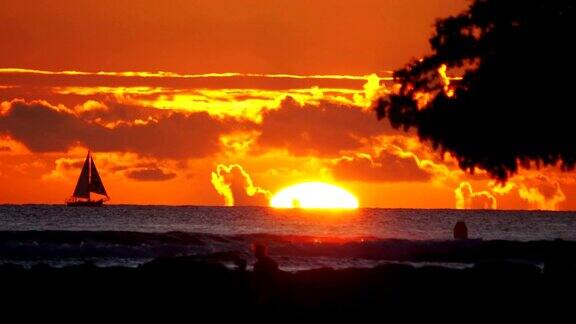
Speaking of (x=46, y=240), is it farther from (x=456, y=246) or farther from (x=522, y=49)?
(x=522, y=49)

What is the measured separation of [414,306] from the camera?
102 ft

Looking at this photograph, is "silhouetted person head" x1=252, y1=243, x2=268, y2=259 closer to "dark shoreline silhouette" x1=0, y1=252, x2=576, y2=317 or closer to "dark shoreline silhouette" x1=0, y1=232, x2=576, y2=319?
"dark shoreline silhouette" x1=0, y1=232, x2=576, y2=319

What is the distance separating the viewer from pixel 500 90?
29.3m

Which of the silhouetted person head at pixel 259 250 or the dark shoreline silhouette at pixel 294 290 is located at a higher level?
the silhouetted person head at pixel 259 250

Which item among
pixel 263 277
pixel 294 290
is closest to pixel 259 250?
pixel 263 277

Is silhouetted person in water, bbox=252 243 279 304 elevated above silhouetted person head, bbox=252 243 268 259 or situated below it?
below

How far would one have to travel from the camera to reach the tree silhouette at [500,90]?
28938 millimetres

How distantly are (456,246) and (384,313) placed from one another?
57.9 m

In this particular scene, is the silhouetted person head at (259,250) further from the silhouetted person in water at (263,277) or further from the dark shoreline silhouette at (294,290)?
the dark shoreline silhouette at (294,290)

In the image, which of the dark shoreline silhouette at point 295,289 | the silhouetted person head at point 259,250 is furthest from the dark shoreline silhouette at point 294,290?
the silhouetted person head at point 259,250

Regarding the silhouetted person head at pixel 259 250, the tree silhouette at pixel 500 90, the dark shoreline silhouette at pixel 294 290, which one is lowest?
the dark shoreline silhouette at pixel 294 290

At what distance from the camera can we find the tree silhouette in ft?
94.9

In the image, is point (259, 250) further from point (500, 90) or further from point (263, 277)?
point (500, 90)

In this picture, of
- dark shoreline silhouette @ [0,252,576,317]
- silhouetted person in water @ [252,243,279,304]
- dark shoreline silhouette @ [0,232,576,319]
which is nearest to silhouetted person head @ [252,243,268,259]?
→ silhouetted person in water @ [252,243,279,304]
